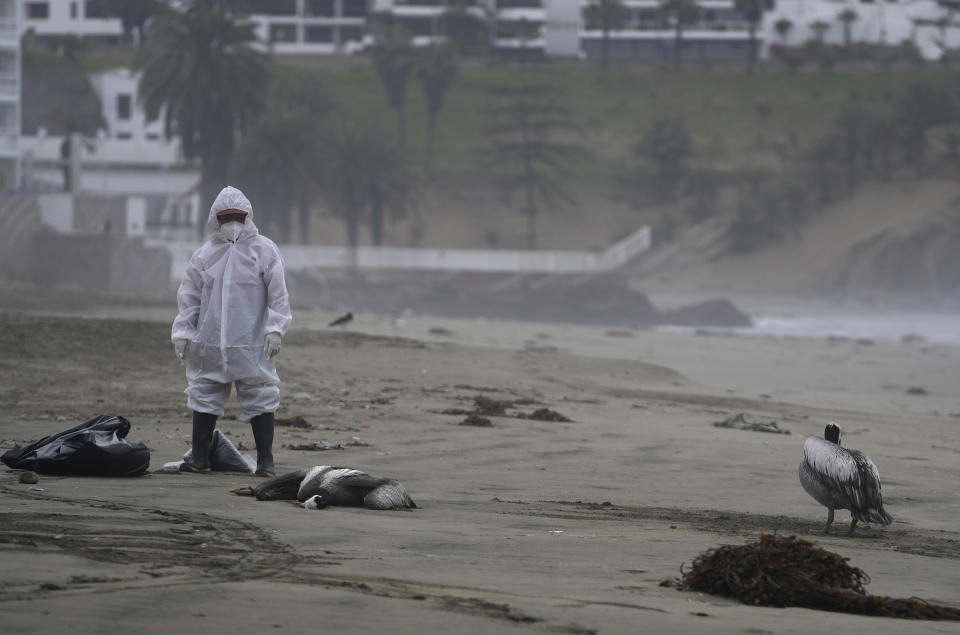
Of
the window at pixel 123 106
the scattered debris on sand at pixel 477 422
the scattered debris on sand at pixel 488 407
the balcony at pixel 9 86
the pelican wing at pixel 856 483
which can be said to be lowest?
the scattered debris on sand at pixel 488 407

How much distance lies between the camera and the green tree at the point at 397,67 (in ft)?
253

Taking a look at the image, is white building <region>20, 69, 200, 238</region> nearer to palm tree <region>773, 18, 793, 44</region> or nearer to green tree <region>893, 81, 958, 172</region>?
green tree <region>893, 81, 958, 172</region>

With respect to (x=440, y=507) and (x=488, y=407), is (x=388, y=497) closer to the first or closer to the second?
(x=440, y=507)

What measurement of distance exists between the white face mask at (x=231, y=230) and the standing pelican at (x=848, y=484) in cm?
366

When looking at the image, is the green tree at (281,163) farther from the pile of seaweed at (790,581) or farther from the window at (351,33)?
the pile of seaweed at (790,581)

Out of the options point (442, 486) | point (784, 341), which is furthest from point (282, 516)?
point (784, 341)

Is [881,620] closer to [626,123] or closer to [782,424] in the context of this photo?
[782,424]

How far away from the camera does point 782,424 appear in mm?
13570

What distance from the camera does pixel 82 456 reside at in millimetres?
7402

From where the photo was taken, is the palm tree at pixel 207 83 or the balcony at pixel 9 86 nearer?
the balcony at pixel 9 86

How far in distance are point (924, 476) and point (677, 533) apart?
13.2ft

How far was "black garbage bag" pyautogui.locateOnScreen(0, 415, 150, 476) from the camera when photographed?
7363 millimetres

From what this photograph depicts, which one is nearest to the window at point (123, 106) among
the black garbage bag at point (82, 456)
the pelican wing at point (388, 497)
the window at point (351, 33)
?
the window at point (351, 33)

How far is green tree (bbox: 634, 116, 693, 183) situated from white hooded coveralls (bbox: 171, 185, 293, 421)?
64.7m
